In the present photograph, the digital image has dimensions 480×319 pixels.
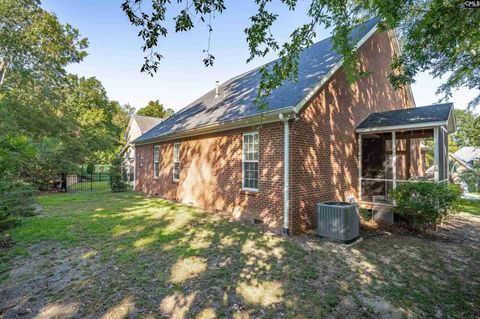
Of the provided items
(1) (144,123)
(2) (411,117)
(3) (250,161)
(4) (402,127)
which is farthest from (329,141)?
(1) (144,123)

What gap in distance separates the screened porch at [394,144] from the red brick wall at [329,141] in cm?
66

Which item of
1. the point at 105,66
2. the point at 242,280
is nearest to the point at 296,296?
the point at 242,280

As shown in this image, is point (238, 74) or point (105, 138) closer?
point (238, 74)

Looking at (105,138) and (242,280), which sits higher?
(105,138)

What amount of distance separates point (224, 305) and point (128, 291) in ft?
5.12

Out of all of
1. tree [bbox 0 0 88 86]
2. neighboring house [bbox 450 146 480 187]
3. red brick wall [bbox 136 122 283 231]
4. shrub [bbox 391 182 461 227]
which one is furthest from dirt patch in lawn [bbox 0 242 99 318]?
neighboring house [bbox 450 146 480 187]

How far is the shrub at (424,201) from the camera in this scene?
22.9 ft

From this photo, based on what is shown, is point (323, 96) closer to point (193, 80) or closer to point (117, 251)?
point (117, 251)

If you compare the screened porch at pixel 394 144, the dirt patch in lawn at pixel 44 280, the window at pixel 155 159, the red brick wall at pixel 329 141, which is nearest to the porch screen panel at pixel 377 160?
the screened porch at pixel 394 144

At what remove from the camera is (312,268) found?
4902 mm

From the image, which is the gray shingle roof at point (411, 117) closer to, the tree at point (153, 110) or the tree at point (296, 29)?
the tree at point (296, 29)

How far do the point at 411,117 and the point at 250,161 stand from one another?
558 centimetres

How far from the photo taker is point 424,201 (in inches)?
279

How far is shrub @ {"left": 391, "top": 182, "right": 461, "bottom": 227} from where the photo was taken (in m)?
Answer: 6.99
